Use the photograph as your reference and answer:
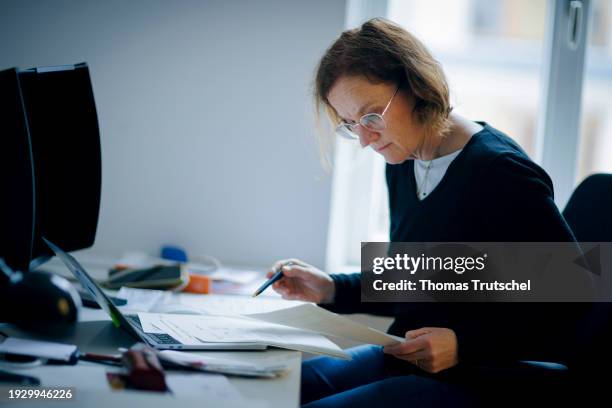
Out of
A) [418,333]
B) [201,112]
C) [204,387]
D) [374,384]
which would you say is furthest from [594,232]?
[201,112]

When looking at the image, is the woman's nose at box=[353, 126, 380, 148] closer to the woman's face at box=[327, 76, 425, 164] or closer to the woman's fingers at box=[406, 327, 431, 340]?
the woman's face at box=[327, 76, 425, 164]

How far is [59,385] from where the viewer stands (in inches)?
30.6

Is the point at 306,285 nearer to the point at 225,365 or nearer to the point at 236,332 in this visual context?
the point at 236,332

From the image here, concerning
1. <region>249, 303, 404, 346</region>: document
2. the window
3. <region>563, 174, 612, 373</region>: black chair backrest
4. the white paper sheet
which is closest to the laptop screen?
the white paper sheet

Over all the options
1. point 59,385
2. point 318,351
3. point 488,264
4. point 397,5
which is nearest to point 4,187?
point 59,385

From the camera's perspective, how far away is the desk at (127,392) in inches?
29.4

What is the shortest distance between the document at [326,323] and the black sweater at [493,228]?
0.16 m

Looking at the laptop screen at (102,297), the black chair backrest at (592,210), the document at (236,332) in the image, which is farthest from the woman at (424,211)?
the laptop screen at (102,297)

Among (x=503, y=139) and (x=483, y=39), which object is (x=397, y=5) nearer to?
(x=483, y=39)

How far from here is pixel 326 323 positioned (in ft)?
3.52

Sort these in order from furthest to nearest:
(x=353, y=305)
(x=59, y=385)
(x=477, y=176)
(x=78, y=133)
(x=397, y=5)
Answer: (x=397, y=5) < (x=353, y=305) < (x=78, y=133) < (x=477, y=176) < (x=59, y=385)

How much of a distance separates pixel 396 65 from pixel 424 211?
331mm

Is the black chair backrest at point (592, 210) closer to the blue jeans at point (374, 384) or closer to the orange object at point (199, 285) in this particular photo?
the blue jeans at point (374, 384)

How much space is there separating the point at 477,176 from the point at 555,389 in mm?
425
